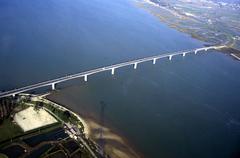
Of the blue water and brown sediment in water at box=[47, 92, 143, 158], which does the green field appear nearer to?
brown sediment in water at box=[47, 92, 143, 158]

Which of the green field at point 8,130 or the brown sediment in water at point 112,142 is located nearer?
the green field at point 8,130

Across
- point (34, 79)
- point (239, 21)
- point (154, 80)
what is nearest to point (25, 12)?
point (34, 79)

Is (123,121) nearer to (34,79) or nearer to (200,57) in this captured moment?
(34,79)

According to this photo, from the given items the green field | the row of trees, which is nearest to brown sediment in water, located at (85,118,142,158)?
the green field

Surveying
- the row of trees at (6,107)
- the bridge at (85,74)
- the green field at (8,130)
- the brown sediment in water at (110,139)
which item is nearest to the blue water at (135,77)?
the brown sediment in water at (110,139)

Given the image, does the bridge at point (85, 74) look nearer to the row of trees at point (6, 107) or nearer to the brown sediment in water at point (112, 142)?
the row of trees at point (6, 107)
